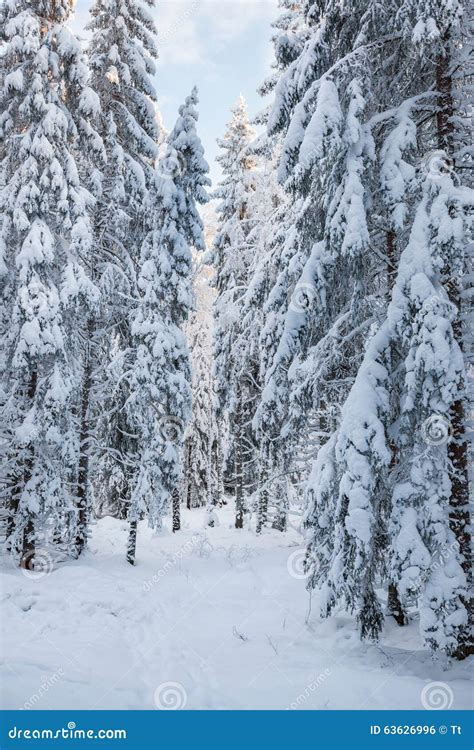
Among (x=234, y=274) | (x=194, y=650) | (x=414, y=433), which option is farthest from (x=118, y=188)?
(x=194, y=650)

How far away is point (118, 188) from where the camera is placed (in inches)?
552

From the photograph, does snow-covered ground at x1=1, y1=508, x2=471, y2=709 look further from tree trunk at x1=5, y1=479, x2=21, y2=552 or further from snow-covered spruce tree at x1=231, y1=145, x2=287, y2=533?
snow-covered spruce tree at x1=231, y1=145, x2=287, y2=533

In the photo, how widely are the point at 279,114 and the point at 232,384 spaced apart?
1239 centimetres

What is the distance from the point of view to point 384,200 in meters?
6.61

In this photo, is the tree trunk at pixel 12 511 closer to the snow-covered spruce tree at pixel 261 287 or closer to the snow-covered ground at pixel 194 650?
the snow-covered ground at pixel 194 650

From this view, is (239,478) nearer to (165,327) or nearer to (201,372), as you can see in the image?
(201,372)

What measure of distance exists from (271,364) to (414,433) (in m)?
3.99

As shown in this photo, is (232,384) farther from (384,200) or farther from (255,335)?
(384,200)

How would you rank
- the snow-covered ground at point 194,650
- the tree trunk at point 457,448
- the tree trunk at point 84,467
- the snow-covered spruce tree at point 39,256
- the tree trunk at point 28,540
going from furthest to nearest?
the tree trunk at point 84,467 → the tree trunk at point 28,540 → the snow-covered spruce tree at point 39,256 → the tree trunk at point 457,448 → the snow-covered ground at point 194,650

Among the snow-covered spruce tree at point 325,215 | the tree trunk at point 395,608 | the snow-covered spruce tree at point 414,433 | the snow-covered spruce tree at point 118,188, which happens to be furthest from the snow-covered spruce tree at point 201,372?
the snow-covered spruce tree at point 414,433

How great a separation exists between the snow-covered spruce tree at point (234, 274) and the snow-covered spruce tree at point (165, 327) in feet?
9.69

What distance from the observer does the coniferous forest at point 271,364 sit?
5.87m

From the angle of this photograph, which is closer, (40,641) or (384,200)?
(384,200)
